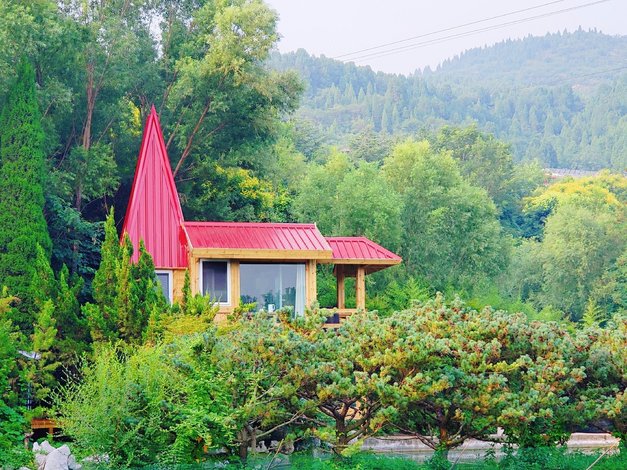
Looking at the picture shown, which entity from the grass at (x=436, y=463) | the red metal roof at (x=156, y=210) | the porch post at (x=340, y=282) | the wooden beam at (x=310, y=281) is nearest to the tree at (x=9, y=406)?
the grass at (x=436, y=463)

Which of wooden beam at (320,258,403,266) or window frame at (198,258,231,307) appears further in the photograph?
wooden beam at (320,258,403,266)

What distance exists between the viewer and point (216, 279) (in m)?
22.4

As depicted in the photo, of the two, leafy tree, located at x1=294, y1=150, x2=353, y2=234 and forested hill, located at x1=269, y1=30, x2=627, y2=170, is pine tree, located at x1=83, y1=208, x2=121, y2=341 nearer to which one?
leafy tree, located at x1=294, y1=150, x2=353, y2=234

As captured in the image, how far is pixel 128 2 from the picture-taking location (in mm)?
28969

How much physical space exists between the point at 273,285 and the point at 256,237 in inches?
43.7

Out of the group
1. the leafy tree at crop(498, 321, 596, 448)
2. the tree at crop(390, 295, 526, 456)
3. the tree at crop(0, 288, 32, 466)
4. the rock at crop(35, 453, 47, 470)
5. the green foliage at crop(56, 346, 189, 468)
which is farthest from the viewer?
the leafy tree at crop(498, 321, 596, 448)

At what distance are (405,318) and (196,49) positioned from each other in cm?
1359

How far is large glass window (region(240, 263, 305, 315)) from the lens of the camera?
22766 mm

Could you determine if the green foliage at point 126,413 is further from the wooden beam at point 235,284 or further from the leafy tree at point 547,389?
the wooden beam at point 235,284

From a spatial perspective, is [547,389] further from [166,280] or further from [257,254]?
[166,280]

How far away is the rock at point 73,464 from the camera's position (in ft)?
49.6

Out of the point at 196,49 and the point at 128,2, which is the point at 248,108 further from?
the point at 128,2

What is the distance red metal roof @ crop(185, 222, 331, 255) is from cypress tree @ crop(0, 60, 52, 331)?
3.29 m

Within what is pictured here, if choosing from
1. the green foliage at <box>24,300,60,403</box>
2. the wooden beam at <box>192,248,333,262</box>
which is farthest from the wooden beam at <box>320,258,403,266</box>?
the green foliage at <box>24,300,60,403</box>
